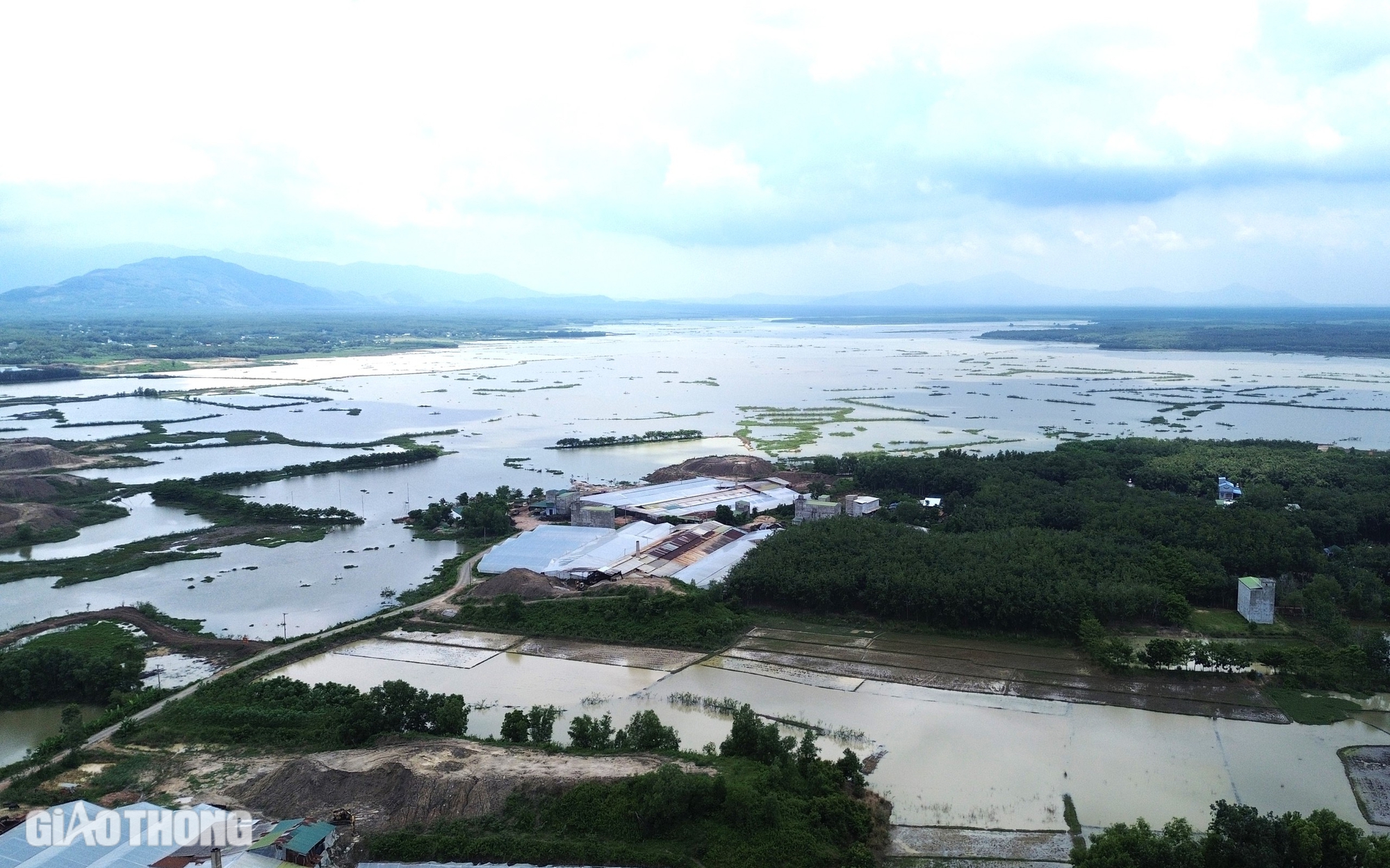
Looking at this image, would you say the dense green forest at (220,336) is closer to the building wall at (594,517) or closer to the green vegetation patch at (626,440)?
the green vegetation patch at (626,440)

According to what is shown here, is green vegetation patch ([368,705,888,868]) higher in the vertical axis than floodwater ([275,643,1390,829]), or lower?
higher

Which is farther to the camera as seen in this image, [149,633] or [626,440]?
[626,440]

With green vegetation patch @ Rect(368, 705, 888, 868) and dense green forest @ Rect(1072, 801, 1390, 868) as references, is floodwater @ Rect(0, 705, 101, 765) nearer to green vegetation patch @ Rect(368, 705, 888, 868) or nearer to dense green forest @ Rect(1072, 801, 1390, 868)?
green vegetation patch @ Rect(368, 705, 888, 868)

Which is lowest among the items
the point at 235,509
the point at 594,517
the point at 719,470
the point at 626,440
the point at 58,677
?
the point at 58,677

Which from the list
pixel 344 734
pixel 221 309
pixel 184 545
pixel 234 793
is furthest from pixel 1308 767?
pixel 221 309

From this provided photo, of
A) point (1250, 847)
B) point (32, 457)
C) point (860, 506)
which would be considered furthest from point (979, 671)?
point (32, 457)

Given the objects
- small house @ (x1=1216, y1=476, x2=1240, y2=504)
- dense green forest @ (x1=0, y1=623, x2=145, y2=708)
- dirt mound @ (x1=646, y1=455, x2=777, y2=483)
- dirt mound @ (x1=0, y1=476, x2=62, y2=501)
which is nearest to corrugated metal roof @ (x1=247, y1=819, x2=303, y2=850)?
dense green forest @ (x1=0, y1=623, x2=145, y2=708)

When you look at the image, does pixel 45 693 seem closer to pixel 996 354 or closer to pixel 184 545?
pixel 184 545

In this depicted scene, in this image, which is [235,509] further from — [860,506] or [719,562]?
[860,506]
